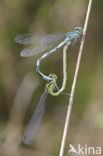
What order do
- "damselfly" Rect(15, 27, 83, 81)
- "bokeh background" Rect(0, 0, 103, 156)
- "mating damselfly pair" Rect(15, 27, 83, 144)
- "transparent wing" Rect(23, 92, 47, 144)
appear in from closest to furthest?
"transparent wing" Rect(23, 92, 47, 144)
"mating damselfly pair" Rect(15, 27, 83, 144)
"damselfly" Rect(15, 27, 83, 81)
"bokeh background" Rect(0, 0, 103, 156)

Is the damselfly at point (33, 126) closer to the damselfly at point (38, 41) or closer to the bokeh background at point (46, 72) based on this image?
the damselfly at point (38, 41)

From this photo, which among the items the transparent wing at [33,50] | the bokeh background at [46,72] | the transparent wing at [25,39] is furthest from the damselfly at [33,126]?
the bokeh background at [46,72]

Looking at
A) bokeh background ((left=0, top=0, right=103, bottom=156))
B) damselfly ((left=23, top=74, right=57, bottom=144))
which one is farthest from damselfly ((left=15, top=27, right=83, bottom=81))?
bokeh background ((left=0, top=0, right=103, bottom=156))

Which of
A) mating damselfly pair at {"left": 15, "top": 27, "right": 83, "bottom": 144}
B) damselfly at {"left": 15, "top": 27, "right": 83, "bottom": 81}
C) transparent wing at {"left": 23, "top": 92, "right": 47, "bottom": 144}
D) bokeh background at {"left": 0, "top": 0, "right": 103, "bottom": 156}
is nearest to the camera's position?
transparent wing at {"left": 23, "top": 92, "right": 47, "bottom": 144}

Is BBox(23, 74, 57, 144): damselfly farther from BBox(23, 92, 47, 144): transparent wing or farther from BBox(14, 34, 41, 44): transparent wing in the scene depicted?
BBox(14, 34, 41, 44): transparent wing

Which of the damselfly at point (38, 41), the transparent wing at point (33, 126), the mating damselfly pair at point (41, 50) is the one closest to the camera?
the transparent wing at point (33, 126)

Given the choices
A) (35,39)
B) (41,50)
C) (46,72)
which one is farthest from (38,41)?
(46,72)

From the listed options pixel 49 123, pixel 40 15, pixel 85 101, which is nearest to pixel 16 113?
pixel 49 123

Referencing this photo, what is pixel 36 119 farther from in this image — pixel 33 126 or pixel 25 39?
pixel 25 39

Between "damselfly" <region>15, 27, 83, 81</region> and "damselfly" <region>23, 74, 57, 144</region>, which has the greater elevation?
"damselfly" <region>15, 27, 83, 81</region>
